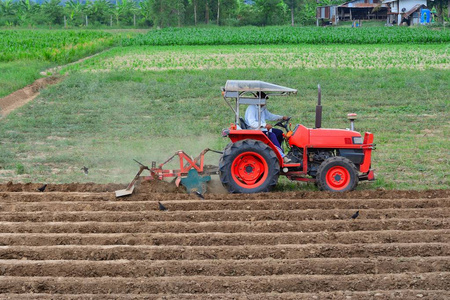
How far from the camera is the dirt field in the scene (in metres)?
6.20

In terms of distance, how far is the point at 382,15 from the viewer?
61.6 meters

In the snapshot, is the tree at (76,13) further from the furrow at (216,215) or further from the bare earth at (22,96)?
the furrow at (216,215)

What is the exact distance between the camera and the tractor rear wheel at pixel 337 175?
9451 millimetres

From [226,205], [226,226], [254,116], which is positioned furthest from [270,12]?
[226,226]

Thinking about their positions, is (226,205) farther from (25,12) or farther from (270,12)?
(25,12)

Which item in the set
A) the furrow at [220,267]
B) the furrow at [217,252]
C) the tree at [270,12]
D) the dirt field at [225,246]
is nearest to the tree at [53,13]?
the tree at [270,12]

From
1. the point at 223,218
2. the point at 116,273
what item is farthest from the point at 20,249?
the point at 223,218

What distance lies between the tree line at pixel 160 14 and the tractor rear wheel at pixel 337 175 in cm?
5270

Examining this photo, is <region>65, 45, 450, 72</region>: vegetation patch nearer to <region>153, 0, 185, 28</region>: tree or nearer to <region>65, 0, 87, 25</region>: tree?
<region>153, 0, 185, 28</region>: tree

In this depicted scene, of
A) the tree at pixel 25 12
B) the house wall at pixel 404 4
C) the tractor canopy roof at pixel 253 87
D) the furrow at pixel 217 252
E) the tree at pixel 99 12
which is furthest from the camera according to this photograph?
the tree at pixel 99 12

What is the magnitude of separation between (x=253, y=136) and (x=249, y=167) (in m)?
0.49

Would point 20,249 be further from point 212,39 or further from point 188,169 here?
point 212,39

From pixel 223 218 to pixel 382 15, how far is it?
188ft

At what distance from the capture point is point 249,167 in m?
9.55
